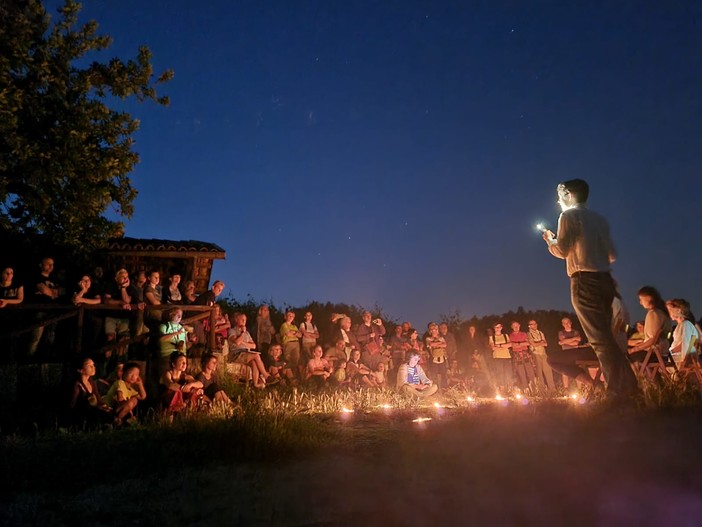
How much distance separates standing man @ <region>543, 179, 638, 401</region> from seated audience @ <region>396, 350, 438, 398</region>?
5721 millimetres

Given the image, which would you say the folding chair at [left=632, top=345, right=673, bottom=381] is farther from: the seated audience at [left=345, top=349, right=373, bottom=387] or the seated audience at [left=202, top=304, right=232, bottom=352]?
the seated audience at [left=202, top=304, right=232, bottom=352]

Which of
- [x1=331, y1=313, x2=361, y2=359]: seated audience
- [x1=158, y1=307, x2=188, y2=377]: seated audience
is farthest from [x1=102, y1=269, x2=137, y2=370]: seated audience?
[x1=331, y1=313, x2=361, y2=359]: seated audience

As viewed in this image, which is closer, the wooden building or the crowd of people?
the crowd of people

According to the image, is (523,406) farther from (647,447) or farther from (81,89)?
(81,89)

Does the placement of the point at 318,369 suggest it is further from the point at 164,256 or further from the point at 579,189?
the point at 579,189

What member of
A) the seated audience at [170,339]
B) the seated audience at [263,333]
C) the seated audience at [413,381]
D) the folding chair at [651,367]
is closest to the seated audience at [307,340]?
the seated audience at [263,333]

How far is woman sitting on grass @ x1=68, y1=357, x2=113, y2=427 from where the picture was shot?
7937 millimetres

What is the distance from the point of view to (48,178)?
990cm

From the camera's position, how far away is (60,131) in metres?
9.98

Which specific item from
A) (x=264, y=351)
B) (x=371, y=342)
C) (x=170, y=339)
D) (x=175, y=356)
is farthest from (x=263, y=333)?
(x=175, y=356)

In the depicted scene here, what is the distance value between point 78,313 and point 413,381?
22.0 ft

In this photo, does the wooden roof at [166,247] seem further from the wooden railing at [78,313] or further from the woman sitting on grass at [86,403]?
the woman sitting on grass at [86,403]

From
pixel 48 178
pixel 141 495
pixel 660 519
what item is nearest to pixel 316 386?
pixel 48 178

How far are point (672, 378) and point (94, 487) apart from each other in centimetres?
620
